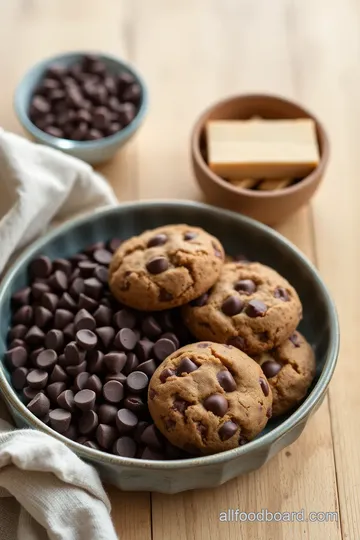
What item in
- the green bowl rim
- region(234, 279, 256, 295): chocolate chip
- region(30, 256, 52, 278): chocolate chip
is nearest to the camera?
region(234, 279, 256, 295): chocolate chip

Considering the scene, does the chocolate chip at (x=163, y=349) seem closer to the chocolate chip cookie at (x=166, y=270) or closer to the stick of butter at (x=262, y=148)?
the chocolate chip cookie at (x=166, y=270)

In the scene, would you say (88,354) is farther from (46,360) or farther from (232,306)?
(232,306)

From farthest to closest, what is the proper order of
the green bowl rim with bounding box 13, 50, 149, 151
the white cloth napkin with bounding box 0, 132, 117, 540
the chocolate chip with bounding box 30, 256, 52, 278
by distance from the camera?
1. the green bowl rim with bounding box 13, 50, 149, 151
2. the chocolate chip with bounding box 30, 256, 52, 278
3. the white cloth napkin with bounding box 0, 132, 117, 540

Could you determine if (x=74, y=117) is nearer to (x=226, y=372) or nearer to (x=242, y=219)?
(x=242, y=219)

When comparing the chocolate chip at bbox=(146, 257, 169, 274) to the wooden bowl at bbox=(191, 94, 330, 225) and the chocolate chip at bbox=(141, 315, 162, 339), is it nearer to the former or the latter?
the chocolate chip at bbox=(141, 315, 162, 339)

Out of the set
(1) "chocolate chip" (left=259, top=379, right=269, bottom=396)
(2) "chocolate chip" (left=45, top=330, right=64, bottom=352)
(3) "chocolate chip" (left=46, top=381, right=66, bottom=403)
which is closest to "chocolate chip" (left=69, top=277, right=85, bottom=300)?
(2) "chocolate chip" (left=45, top=330, right=64, bottom=352)

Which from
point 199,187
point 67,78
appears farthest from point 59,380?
point 67,78

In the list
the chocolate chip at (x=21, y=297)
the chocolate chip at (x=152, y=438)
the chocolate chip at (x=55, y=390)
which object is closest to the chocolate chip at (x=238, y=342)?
the chocolate chip at (x=152, y=438)
